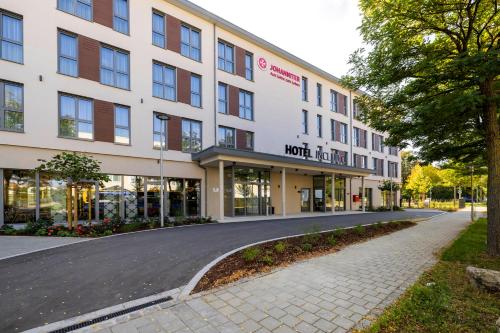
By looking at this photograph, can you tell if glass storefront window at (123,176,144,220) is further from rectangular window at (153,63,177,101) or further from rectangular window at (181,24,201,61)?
rectangular window at (181,24,201,61)

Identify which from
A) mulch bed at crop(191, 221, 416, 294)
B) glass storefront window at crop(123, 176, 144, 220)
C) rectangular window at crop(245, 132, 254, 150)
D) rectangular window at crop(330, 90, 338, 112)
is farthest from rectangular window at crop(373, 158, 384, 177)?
glass storefront window at crop(123, 176, 144, 220)

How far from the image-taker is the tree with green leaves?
688cm

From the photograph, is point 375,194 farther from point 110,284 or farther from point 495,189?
point 110,284

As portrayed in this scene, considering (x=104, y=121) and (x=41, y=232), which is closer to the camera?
(x=41, y=232)

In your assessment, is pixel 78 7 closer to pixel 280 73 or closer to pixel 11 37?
pixel 11 37

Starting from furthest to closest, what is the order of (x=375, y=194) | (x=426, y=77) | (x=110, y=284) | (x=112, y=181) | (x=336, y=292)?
(x=375, y=194), (x=112, y=181), (x=426, y=77), (x=110, y=284), (x=336, y=292)

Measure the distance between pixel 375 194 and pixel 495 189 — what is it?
90.6ft

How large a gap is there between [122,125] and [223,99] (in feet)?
23.9

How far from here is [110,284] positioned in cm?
501

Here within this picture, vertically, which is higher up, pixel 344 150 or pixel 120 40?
pixel 120 40

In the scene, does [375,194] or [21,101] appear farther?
[375,194]

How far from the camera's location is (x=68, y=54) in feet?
43.7

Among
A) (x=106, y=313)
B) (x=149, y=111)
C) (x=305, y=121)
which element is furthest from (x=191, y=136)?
(x=106, y=313)

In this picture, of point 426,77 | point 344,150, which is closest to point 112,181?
point 426,77
